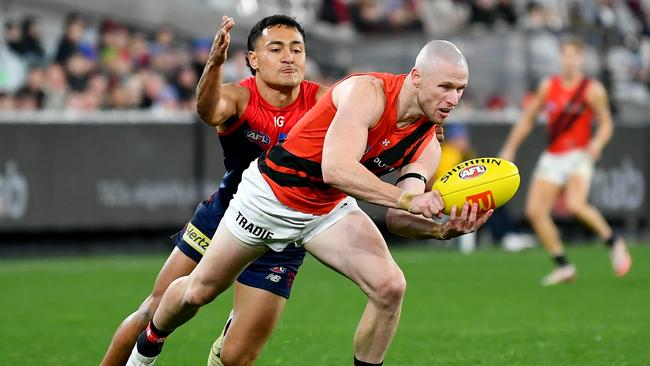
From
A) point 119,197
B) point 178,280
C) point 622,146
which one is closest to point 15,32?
point 119,197

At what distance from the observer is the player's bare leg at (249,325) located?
7871 mm

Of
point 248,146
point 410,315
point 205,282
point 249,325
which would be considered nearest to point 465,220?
point 205,282

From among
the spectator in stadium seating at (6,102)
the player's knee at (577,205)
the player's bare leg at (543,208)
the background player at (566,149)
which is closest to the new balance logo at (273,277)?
the background player at (566,149)

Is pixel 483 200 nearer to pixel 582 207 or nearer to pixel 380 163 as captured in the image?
pixel 380 163

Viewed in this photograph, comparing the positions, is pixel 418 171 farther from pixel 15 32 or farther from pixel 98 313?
pixel 15 32

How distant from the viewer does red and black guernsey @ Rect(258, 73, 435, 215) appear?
7250 mm

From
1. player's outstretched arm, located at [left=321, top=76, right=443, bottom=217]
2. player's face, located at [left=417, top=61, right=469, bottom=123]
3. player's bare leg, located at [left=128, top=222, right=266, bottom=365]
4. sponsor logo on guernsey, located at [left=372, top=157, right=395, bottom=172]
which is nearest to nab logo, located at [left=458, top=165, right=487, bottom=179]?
player's outstretched arm, located at [left=321, top=76, right=443, bottom=217]

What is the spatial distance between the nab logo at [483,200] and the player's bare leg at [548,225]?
25.4ft

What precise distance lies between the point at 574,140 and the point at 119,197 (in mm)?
6642

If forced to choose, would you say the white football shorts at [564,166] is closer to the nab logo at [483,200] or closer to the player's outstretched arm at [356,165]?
the nab logo at [483,200]

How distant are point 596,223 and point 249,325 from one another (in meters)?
7.58

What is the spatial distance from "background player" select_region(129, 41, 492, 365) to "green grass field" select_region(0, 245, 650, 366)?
1.84 meters

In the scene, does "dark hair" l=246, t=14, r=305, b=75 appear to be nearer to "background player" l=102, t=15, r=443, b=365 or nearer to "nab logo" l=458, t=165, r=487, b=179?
"background player" l=102, t=15, r=443, b=365

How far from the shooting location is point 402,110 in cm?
722
